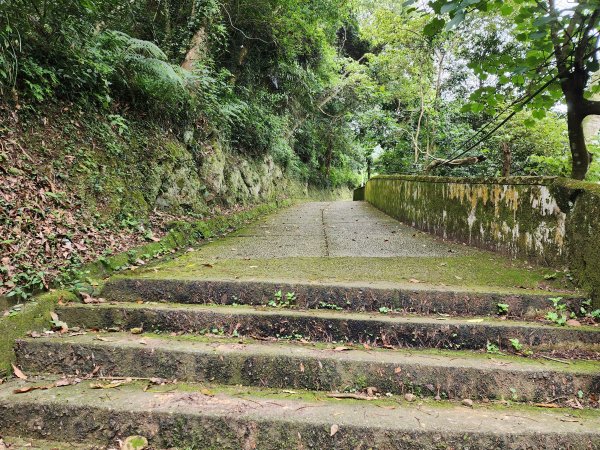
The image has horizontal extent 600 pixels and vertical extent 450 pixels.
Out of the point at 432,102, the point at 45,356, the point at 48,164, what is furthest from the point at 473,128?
the point at 45,356

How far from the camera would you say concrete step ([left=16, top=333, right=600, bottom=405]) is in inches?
91.9

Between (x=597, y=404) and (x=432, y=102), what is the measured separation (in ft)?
33.7

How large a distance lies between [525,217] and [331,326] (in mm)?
2569


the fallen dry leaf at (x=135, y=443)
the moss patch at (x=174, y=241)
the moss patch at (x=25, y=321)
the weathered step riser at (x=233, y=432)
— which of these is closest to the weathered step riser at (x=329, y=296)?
the moss patch at (x=174, y=241)

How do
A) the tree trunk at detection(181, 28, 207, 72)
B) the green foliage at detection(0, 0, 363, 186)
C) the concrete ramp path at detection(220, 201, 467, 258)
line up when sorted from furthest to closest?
the tree trunk at detection(181, 28, 207, 72)
the concrete ramp path at detection(220, 201, 467, 258)
the green foliage at detection(0, 0, 363, 186)

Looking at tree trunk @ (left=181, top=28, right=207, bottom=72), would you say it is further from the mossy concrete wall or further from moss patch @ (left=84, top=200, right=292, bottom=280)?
the mossy concrete wall

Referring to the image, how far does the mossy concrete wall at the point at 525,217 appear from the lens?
315 centimetres

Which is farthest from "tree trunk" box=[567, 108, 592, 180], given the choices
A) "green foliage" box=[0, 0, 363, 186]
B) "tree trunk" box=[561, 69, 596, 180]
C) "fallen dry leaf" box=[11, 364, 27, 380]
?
"fallen dry leaf" box=[11, 364, 27, 380]

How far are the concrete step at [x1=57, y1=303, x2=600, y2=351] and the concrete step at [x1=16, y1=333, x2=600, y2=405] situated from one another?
0.51ft

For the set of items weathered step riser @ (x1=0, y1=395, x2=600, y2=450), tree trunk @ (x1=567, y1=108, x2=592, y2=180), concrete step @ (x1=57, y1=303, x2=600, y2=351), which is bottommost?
weathered step riser @ (x1=0, y1=395, x2=600, y2=450)

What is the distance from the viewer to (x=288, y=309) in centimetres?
313

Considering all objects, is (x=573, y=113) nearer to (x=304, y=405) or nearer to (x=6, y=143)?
(x=304, y=405)

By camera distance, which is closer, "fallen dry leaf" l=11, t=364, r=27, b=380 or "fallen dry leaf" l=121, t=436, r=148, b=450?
"fallen dry leaf" l=121, t=436, r=148, b=450

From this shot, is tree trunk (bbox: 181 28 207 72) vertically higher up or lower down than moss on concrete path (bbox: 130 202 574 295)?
higher up
